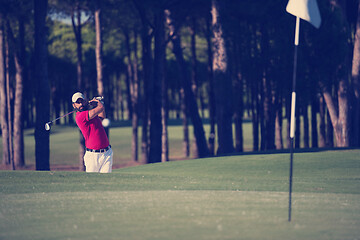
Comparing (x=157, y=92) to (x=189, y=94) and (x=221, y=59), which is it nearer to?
(x=221, y=59)

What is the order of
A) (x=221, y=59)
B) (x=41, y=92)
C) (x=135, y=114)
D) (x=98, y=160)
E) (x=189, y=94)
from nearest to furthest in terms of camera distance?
1. (x=98, y=160)
2. (x=41, y=92)
3. (x=221, y=59)
4. (x=189, y=94)
5. (x=135, y=114)

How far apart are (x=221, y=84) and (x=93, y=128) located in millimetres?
16072

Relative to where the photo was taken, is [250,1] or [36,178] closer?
[36,178]

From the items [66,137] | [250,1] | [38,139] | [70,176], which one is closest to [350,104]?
[250,1]

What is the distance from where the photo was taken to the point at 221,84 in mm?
27953

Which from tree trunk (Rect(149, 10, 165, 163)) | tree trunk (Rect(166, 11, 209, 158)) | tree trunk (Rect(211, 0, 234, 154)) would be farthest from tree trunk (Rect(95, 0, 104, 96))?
tree trunk (Rect(211, 0, 234, 154))

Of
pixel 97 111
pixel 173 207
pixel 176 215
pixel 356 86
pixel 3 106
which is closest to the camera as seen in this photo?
pixel 176 215

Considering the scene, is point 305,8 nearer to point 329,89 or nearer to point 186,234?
point 186,234

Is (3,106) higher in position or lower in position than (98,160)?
higher

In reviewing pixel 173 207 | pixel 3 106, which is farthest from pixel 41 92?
pixel 173 207

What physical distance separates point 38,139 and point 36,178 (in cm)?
922

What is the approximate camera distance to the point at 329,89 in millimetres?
27016

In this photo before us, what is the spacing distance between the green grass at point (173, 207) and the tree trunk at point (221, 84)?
12051mm

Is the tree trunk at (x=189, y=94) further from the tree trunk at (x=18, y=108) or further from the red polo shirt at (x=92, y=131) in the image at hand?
the red polo shirt at (x=92, y=131)
